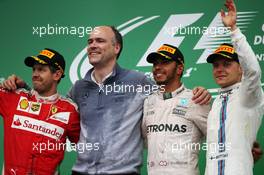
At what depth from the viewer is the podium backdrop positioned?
132 inches

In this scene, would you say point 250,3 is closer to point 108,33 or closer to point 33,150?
point 108,33

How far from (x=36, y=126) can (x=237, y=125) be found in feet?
3.51

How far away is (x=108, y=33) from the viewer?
2857 mm

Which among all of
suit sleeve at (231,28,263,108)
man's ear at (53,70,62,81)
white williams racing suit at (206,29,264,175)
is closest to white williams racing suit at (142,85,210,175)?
white williams racing suit at (206,29,264,175)

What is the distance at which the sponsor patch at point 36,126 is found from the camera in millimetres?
2729

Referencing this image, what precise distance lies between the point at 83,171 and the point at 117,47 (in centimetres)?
73

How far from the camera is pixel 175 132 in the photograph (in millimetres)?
2584

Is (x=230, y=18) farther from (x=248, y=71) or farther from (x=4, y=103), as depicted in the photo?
(x=4, y=103)

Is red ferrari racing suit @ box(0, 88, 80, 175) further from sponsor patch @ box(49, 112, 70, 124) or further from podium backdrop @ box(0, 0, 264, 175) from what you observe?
podium backdrop @ box(0, 0, 264, 175)

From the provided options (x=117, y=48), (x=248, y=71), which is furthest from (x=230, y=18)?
(x=117, y=48)

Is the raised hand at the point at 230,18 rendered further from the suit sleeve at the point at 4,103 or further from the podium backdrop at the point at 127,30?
the suit sleeve at the point at 4,103

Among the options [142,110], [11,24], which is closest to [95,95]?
[142,110]

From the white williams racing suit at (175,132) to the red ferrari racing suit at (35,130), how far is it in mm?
463

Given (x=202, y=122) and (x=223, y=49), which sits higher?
(x=223, y=49)
